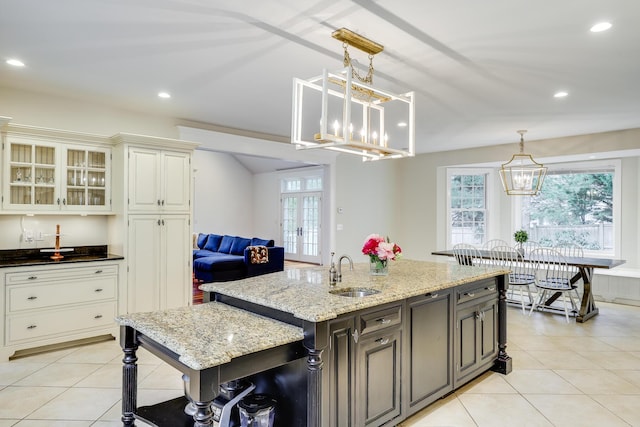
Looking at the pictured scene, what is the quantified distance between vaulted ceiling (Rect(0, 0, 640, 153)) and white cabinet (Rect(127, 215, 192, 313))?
53.7 inches

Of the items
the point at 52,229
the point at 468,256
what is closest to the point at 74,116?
the point at 52,229

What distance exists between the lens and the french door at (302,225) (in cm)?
1040

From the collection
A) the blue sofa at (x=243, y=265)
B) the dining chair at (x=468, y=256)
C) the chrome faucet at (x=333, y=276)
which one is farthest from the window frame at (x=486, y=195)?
the chrome faucet at (x=333, y=276)

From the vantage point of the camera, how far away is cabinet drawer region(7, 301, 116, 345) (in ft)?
11.8

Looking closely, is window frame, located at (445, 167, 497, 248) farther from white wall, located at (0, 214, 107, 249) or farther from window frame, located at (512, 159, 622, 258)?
white wall, located at (0, 214, 107, 249)

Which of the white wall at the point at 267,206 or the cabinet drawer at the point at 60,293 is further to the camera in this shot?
the white wall at the point at 267,206

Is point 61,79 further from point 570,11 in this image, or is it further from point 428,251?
point 428,251

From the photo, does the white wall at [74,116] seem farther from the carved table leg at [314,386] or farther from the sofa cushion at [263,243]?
the carved table leg at [314,386]

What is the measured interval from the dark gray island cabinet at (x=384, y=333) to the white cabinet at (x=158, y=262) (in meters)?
2.03

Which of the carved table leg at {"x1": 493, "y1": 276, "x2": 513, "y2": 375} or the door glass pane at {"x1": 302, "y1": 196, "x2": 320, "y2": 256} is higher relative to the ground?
the door glass pane at {"x1": 302, "y1": 196, "x2": 320, "y2": 256}

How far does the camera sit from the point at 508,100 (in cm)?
428

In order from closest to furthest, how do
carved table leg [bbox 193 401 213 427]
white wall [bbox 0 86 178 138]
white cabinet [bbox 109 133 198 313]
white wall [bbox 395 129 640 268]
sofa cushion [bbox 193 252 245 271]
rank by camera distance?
1. carved table leg [bbox 193 401 213 427]
2. white wall [bbox 0 86 178 138]
3. white cabinet [bbox 109 133 198 313]
4. white wall [bbox 395 129 640 268]
5. sofa cushion [bbox 193 252 245 271]

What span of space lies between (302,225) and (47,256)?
7.10m

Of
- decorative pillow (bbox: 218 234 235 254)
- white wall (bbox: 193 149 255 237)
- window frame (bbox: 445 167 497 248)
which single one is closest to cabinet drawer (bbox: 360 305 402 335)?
window frame (bbox: 445 167 497 248)
